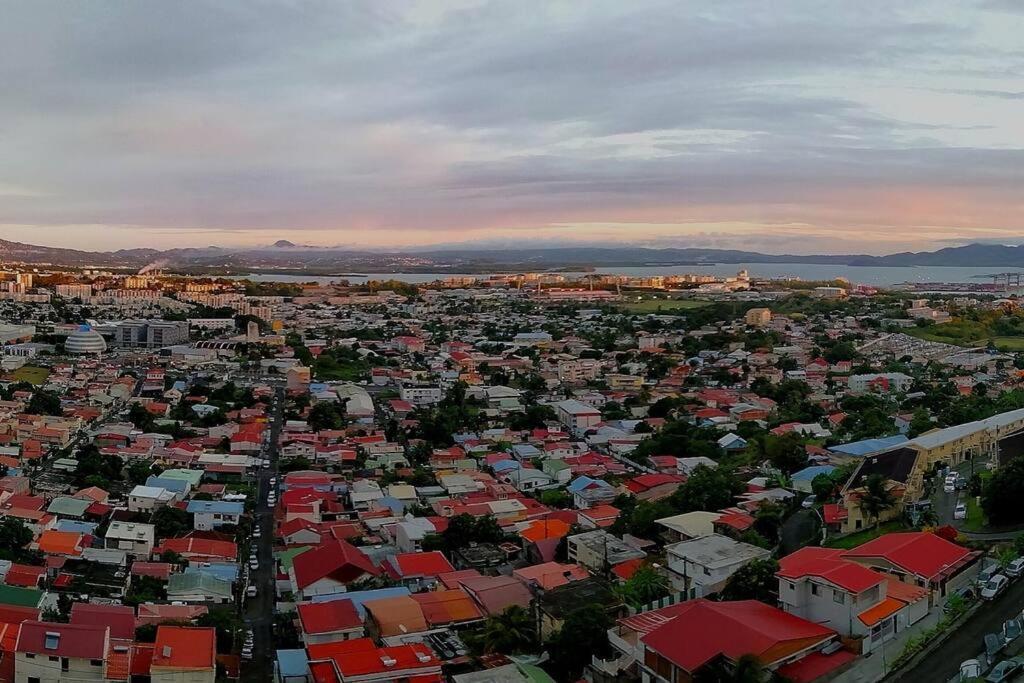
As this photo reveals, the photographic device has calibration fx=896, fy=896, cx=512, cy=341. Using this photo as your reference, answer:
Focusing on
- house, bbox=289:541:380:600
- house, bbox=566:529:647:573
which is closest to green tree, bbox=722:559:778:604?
house, bbox=566:529:647:573

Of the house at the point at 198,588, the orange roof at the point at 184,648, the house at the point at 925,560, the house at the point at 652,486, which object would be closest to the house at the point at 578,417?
the house at the point at 652,486

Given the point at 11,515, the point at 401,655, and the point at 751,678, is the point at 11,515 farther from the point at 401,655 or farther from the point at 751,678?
the point at 751,678

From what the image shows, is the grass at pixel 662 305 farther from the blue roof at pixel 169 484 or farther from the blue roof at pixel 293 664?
the blue roof at pixel 293 664

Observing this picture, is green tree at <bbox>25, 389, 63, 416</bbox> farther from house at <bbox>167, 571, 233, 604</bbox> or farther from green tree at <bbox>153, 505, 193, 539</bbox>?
house at <bbox>167, 571, 233, 604</bbox>

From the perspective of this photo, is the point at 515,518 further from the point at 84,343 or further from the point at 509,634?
the point at 84,343

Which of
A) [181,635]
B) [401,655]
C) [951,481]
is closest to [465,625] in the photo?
[401,655]

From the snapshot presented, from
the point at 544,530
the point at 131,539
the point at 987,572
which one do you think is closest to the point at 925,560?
the point at 987,572

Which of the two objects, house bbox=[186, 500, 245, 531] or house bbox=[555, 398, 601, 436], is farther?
house bbox=[555, 398, 601, 436]
